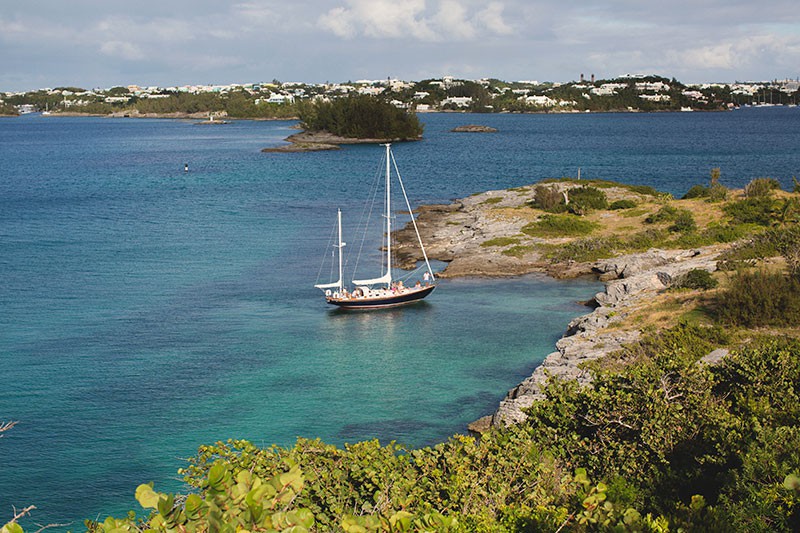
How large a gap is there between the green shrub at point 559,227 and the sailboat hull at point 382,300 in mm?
13444

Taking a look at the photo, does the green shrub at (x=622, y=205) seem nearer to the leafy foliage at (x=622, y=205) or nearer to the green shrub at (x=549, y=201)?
the leafy foliage at (x=622, y=205)

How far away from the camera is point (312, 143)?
458ft

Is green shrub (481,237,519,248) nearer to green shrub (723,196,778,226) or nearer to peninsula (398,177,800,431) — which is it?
peninsula (398,177,800,431)

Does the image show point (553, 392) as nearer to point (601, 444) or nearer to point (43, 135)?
point (601, 444)

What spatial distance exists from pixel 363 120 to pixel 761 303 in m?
128

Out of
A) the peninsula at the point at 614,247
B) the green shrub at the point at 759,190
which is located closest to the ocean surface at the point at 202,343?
the peninsula at the point at 614,247

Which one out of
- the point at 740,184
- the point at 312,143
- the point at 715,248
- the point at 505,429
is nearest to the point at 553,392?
the point at 505,429

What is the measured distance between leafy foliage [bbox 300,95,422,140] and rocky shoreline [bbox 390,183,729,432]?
8367 centimetres

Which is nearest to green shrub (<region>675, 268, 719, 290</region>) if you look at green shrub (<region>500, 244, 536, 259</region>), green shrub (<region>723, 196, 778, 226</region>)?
green shrub (<region>500, 244, 536, 259</region>)

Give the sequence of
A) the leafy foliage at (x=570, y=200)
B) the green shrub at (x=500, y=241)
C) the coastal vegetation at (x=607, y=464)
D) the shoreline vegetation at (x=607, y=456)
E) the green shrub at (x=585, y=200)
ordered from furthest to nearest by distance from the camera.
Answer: the leafy foliage at (x=570, y=200) → the green shrub at (x=585, y=200) → the green shrub at (x=500, y=241) → the coastal vegetation at (x=607, y=464) → the shoreline vegetation at (x=607, y=456)

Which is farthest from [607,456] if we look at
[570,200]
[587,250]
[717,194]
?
[717,194]

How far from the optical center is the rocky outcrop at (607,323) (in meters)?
23.2

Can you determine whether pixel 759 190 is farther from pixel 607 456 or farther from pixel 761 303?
pixel 607 456

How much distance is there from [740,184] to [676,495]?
75038mm
